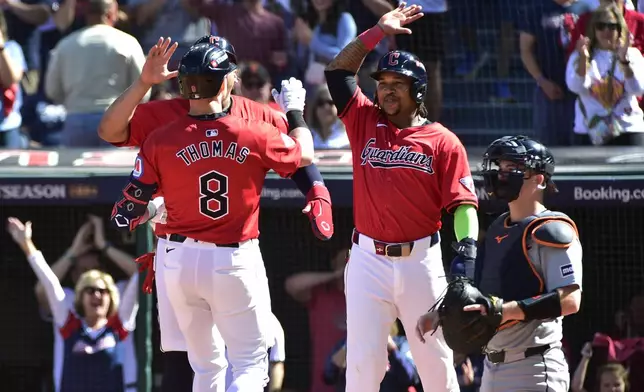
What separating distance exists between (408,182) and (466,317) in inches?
44.5

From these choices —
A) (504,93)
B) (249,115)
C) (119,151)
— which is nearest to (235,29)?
(119,151)

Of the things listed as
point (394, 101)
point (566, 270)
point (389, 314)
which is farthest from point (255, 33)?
point (566, 270)

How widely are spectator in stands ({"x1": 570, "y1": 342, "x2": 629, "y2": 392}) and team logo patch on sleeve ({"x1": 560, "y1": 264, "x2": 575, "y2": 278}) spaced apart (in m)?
3.01

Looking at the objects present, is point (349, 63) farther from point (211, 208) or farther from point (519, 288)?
point (519, 288)

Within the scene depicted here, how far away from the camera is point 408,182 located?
494 cm

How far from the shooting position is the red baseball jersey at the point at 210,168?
455cm

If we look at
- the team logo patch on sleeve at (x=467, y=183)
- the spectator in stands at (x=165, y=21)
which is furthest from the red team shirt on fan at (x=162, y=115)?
the spectator in stands at (x=165, y=21)

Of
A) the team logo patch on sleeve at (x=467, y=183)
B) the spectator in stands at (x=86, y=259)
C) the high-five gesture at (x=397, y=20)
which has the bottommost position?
the spectator in stands at (x=86, y=259)

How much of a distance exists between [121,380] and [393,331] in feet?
5.13

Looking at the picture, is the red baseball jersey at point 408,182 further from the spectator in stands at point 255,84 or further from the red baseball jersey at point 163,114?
the spectator in stands at point 255,84

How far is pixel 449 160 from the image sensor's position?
4.95 metres

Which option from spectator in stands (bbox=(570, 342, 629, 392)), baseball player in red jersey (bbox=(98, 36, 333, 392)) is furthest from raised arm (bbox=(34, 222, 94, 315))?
spectator in stands (bbox=(570, 342, 629, 392))

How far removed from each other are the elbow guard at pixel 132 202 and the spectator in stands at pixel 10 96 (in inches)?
125

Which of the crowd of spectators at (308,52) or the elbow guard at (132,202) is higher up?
the crowd of spectators at (308,52)
